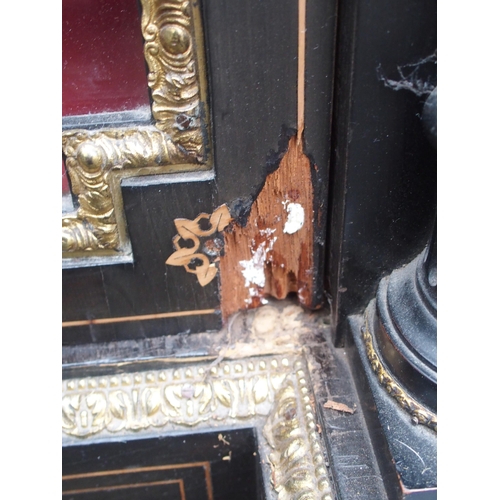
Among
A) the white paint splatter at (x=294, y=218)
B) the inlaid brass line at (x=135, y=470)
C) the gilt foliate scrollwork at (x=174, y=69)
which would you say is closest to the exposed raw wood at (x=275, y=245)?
the white paint splatter at (x=294, y=218)

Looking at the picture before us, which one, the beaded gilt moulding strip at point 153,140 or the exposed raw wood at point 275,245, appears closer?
the beaded gilt moulding strip at point 153,140

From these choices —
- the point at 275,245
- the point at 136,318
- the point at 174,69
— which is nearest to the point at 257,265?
the point at 275,245

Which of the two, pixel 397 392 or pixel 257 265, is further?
pixel 257 265

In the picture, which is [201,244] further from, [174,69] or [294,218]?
[174,69]

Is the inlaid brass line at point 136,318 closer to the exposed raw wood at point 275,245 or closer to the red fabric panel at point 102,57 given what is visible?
the exposed raw wood at point 275,245

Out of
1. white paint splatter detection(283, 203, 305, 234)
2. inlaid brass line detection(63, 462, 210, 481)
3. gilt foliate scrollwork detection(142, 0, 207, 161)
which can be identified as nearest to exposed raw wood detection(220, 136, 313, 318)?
white paint splatter detection(283, 203, 305, 234)

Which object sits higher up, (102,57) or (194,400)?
(102,57)

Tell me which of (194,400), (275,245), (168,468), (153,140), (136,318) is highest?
(153,140)
